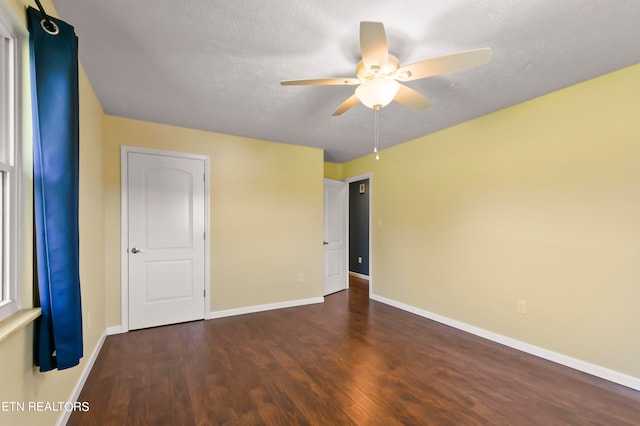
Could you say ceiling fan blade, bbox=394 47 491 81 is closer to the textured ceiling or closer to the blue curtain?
the textured ceiling

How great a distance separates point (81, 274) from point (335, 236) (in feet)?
12.1

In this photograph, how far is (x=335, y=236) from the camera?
5191 mm

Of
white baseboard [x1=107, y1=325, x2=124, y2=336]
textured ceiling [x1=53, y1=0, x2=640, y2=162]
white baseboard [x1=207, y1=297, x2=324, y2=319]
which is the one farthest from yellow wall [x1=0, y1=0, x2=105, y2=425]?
white baseboard [x1=207, y1=297, x2=324, y2=319]

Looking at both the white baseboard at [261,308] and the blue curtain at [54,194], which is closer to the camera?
the blue curtain at [54,194]

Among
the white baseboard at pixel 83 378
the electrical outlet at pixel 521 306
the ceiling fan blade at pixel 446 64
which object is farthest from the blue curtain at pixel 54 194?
the electrical outlet at pixel 521 306

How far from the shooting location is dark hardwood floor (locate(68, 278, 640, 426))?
187cm

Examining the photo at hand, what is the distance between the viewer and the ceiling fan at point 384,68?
149 cm

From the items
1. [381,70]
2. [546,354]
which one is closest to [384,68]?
[381,70]

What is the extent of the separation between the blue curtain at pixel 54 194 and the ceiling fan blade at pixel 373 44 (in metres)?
1.46

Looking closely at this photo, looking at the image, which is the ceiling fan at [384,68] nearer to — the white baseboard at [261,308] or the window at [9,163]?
the window at [9,163]

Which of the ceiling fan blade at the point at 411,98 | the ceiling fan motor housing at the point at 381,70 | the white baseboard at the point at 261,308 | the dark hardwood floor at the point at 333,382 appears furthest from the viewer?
the white baseboard at the point at 261,308

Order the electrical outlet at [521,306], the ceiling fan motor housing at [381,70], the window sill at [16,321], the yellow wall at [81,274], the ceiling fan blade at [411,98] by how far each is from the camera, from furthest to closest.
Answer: the electrical outlet at [521,306] < the ceiling fan blade at [411,98] < the ceiling fan motor housing at [381,70] < the yellow wall at [81,274] < the window sill at [16,321]

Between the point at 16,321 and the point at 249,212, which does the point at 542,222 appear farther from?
the point at 16,321

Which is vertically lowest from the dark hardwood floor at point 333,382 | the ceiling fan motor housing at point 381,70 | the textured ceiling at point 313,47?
the dark hardwood floor at point 333,382
